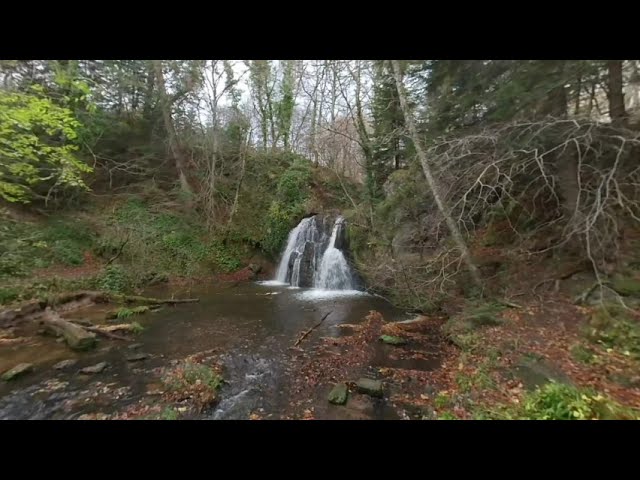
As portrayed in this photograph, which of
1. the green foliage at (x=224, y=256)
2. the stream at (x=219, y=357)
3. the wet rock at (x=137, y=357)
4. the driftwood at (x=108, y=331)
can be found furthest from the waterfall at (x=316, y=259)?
the wet rock at (x=137, y=357)

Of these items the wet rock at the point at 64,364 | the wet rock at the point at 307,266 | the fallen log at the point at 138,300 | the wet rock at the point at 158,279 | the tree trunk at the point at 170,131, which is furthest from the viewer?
the tree trunk at the point at 170,131

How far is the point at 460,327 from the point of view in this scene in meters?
6.56

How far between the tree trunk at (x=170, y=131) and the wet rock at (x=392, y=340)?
43.5 ft

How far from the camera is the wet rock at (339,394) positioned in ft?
14.9

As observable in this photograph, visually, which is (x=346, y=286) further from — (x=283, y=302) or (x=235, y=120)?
(x=235, y=120)

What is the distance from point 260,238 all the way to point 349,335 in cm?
1005

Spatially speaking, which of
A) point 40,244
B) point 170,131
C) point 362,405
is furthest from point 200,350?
point 170,131

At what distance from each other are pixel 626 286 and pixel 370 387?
4.81 meters

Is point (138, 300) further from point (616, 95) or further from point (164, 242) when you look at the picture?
point (616, 95)

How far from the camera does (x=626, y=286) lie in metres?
5.21

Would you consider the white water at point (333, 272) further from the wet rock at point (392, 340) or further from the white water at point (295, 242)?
the wet rock at point (392, 340)

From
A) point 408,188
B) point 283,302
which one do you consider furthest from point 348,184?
point 283,302

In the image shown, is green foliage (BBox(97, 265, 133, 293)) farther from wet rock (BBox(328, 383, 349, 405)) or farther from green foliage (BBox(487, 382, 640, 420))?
green foliage (BBox(487, 382, 640, 420))

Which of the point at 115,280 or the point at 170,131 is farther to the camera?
the point at 170,131
